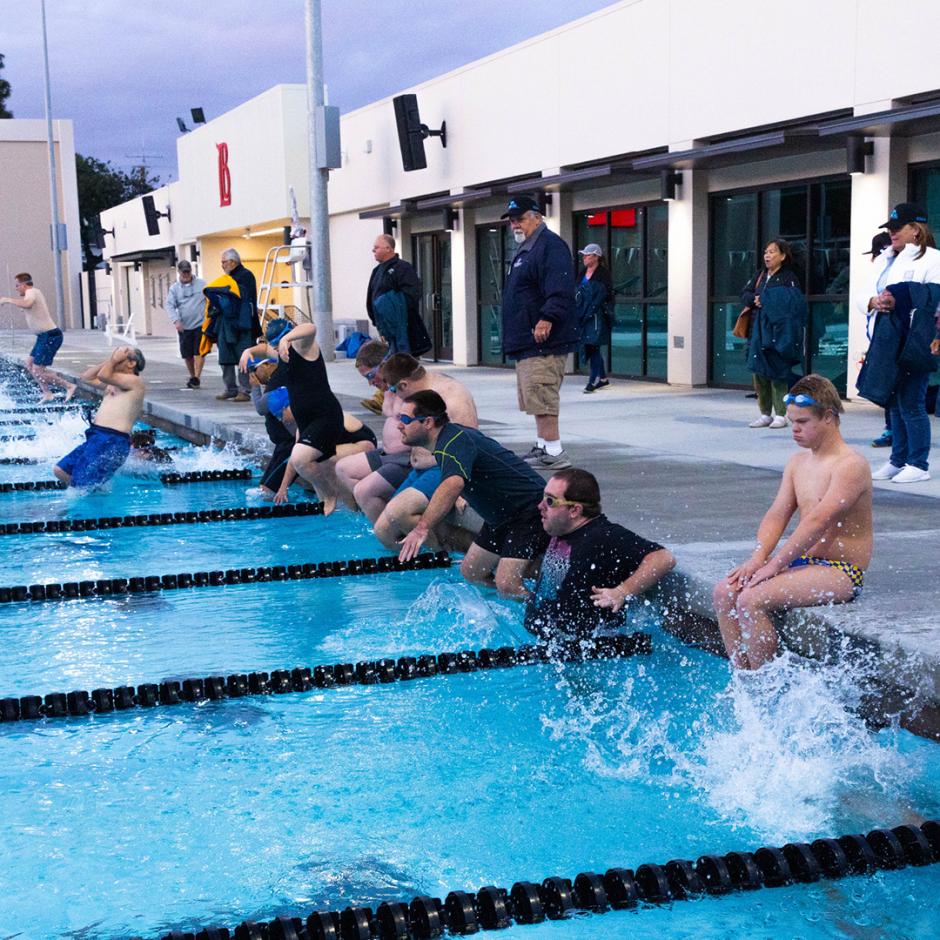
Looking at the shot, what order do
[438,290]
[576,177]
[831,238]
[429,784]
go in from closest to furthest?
[429,784] → [831,238] → [576,177] → [438,290]

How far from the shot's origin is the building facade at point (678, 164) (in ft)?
42.6

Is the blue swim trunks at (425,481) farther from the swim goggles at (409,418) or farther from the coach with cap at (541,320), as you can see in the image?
the coach with cap at (541,320)

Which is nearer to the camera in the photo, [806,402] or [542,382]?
[806,402]

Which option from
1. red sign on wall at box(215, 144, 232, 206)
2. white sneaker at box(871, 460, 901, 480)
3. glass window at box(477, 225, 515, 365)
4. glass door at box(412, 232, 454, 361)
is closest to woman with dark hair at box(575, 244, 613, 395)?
glass window at box(477, 225, 515, 365)

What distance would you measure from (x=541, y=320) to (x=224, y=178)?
93.6 ft

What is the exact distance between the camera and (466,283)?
23234 millimetres

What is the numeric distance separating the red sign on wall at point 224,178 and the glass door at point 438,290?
1131cm

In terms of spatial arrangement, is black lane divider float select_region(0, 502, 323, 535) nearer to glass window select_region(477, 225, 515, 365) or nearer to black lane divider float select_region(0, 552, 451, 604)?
black lane divider float select_region(0, 552, 451, 604)

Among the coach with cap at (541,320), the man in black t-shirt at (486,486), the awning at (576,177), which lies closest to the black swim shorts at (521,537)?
the man in black t-shirt at (486,486)

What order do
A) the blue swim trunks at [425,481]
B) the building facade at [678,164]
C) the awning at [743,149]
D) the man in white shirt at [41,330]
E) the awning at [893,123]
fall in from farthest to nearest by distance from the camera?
the man in white shirt at [41,330] < the awning at [743,149] < the building facade at [678,164] < the awning at [893,123] < the blue swim trunks at [425,481]

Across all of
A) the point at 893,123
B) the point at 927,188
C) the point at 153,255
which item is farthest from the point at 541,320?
the point at 153,255

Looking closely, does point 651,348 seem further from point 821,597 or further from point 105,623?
point 821,597

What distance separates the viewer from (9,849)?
4.03 m

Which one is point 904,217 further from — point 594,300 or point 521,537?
point 594,300
